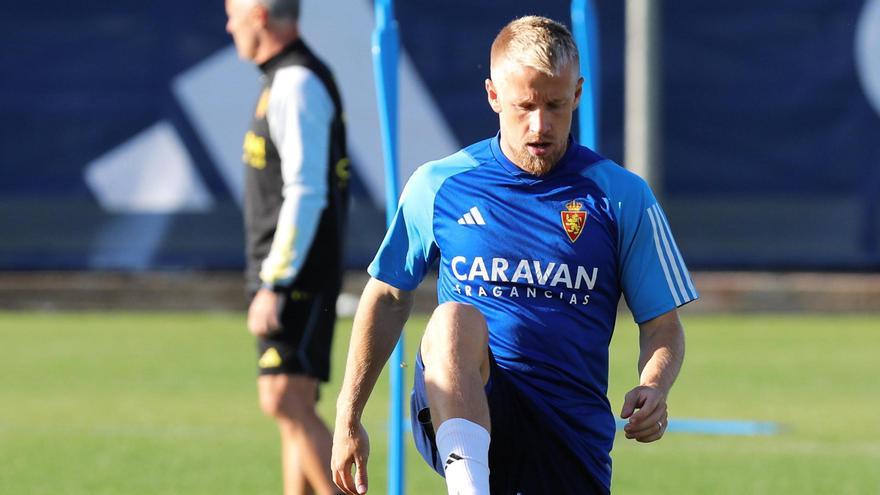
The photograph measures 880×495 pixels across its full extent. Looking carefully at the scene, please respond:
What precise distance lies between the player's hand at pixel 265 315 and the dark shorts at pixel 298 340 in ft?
0.08

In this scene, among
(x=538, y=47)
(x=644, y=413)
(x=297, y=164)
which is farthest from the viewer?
(x=297, y=164)

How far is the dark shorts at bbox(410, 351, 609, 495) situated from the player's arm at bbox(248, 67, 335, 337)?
186cm

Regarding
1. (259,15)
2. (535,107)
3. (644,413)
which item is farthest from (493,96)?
(259,15)

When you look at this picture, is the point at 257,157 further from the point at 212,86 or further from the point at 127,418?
the point at 212,86

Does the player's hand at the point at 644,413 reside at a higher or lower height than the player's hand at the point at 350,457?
higher

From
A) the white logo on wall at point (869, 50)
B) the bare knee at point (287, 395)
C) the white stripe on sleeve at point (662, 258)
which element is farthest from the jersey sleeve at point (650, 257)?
the white logo on wall at point (869, 50)

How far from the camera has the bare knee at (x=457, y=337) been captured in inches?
159

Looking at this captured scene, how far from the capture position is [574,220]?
4328mm

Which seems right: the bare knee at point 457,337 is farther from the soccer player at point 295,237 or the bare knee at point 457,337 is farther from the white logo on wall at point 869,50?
the white logo on wall at point 869,50

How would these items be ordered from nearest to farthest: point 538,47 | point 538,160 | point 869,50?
point 538,47, point 538,160, point 869,50

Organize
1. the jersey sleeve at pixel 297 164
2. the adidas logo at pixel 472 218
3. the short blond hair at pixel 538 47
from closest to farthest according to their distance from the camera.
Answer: the short blond hair at pixel 538 47
the adidas logo at pixel 472 218
the jersey sleeve at pixel 297 164

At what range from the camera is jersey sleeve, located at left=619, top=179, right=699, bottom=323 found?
170 inches

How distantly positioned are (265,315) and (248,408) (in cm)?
360

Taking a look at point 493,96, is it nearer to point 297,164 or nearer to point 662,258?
point 662,258
